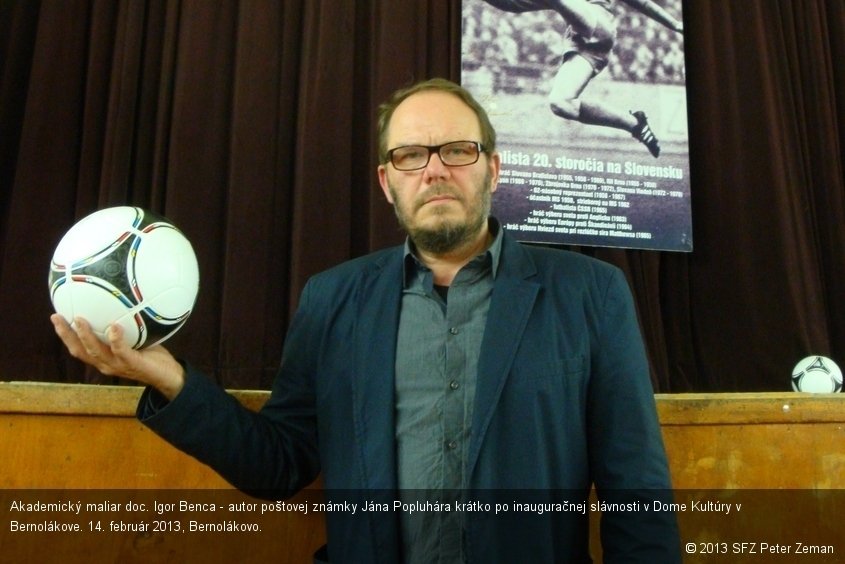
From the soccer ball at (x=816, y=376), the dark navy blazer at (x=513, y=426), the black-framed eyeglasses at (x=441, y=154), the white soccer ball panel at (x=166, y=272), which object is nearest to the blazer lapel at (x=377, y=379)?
the dark navy blazer at (x=513, y=426)

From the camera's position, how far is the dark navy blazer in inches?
39.4

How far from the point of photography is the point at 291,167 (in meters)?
2.33

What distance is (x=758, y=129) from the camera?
8.87ft

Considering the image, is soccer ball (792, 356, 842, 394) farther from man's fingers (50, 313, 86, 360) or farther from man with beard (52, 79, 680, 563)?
man's fingers (50, 313, 86, 360)

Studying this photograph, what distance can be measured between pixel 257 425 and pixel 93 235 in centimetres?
45

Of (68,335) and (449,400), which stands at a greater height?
(68,335)

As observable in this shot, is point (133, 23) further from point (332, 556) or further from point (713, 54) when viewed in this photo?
point (713, 54)

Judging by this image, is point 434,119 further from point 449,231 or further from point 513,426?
point 513,426

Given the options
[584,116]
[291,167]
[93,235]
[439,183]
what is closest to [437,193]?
Result: [439,183]

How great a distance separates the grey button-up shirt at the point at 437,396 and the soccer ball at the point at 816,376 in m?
1.68

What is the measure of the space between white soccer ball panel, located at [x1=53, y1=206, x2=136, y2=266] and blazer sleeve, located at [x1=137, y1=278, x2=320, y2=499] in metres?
0.26

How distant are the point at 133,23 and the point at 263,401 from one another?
1706 millimetres

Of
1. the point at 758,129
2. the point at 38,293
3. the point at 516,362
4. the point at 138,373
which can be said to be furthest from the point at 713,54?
the point at 38,293

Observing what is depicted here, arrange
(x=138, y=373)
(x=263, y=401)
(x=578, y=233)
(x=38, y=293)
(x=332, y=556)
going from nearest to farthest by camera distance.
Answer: (x=138, y=373) < (x=332, y=556) < (x=263, y=401) < (x=38, y=293) < (x=578, y=233)
